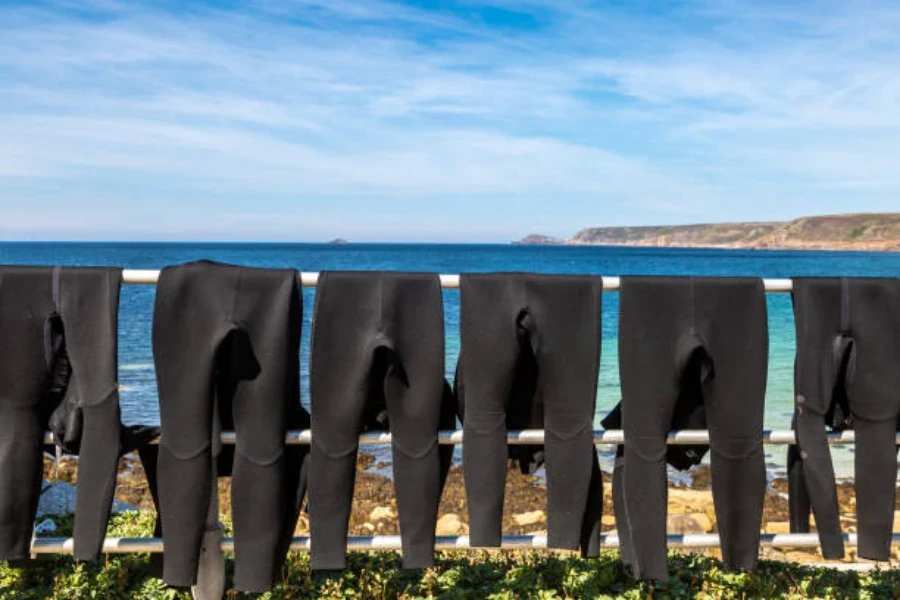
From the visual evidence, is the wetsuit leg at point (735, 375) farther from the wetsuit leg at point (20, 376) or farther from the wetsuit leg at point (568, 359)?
the wetsuit leg at point (20, 376)

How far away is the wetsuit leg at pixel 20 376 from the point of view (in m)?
3.49

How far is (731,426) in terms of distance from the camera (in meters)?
3.59

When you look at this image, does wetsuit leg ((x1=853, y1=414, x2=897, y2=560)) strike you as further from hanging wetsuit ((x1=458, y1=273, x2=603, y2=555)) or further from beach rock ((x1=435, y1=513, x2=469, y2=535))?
beach rock ((x1=435, y1=513, x2=469, y2=535))

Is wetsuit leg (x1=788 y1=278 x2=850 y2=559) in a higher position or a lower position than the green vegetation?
higher

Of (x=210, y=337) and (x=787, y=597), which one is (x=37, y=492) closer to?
(x=210, y=337)

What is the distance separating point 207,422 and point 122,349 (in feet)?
79.0

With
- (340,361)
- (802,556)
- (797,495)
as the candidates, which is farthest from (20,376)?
(802,556)

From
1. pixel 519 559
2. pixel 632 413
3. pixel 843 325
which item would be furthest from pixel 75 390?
pixel 843 325

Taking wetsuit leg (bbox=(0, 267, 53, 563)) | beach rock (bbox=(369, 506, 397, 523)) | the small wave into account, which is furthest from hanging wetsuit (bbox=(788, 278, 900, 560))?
the small wave

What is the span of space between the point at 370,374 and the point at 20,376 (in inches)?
59.1

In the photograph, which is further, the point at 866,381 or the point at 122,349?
the point at 122,349

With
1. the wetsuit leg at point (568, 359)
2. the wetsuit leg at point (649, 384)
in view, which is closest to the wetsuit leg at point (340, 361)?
the wetsuit leg at point (568, 359)

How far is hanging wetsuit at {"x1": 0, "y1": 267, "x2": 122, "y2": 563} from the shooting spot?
3.49 metres

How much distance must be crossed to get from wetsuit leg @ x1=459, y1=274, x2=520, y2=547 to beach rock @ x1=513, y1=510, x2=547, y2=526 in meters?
7.22
